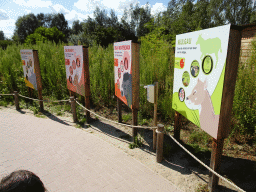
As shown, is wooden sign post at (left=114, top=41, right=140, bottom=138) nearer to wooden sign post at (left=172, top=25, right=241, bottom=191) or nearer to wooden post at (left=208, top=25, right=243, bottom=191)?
wooden sign post at (left=172, top=25, right=241, bottom=191)

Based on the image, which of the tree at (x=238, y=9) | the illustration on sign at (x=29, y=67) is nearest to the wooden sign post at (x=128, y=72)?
the illustration on sign at (x=29, y=67)

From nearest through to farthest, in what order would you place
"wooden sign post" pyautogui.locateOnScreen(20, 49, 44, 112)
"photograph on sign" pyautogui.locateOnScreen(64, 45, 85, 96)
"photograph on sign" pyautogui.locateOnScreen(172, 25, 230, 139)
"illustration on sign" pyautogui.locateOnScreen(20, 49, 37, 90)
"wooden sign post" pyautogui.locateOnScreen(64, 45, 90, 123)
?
"photograph on sign" pyautogui.locateOnScreen(172, 25, 230, 139) < "wooden sign post" pyautogui.locateOnScreen(64, 45, 90, 123) < "photograph on sign" pyautogui.locateOnScreen(64, 45, 85, 96) < "wooden sign post" pyautogui.locateOnScreen(20, 49, 44, 112) < "illustration on sign" pyautogui.locateOnScreen(20, 49, 37, 90)

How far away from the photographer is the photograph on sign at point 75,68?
5352mm

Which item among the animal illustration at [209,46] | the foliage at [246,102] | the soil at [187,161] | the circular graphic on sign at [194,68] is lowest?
the soil at [187,161]

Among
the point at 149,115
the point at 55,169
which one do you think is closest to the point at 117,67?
the point at 149,115

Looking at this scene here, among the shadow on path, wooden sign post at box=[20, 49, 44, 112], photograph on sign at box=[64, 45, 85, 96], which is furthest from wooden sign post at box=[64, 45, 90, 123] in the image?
the shadow on path

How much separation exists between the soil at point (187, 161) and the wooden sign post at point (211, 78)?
38cm

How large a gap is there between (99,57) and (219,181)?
6.21 metres

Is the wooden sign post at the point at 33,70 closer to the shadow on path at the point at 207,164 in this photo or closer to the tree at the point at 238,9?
the shadow on path at the point at 207,164

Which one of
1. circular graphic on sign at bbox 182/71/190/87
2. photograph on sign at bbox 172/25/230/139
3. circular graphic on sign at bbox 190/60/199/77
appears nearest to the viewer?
photograph on sign at bbox 172/25/230/139

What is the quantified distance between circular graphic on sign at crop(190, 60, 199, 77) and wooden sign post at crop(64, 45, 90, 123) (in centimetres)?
309

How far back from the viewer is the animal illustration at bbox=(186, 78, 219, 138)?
2.64 metres

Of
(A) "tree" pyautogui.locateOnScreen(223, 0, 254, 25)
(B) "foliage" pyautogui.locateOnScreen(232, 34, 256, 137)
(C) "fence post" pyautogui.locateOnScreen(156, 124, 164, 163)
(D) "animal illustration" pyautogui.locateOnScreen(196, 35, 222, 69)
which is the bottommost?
(C) "fence post" pyautogui.locateOnScreen(156, 124, 164, 163)

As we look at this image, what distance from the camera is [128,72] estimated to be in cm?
415
